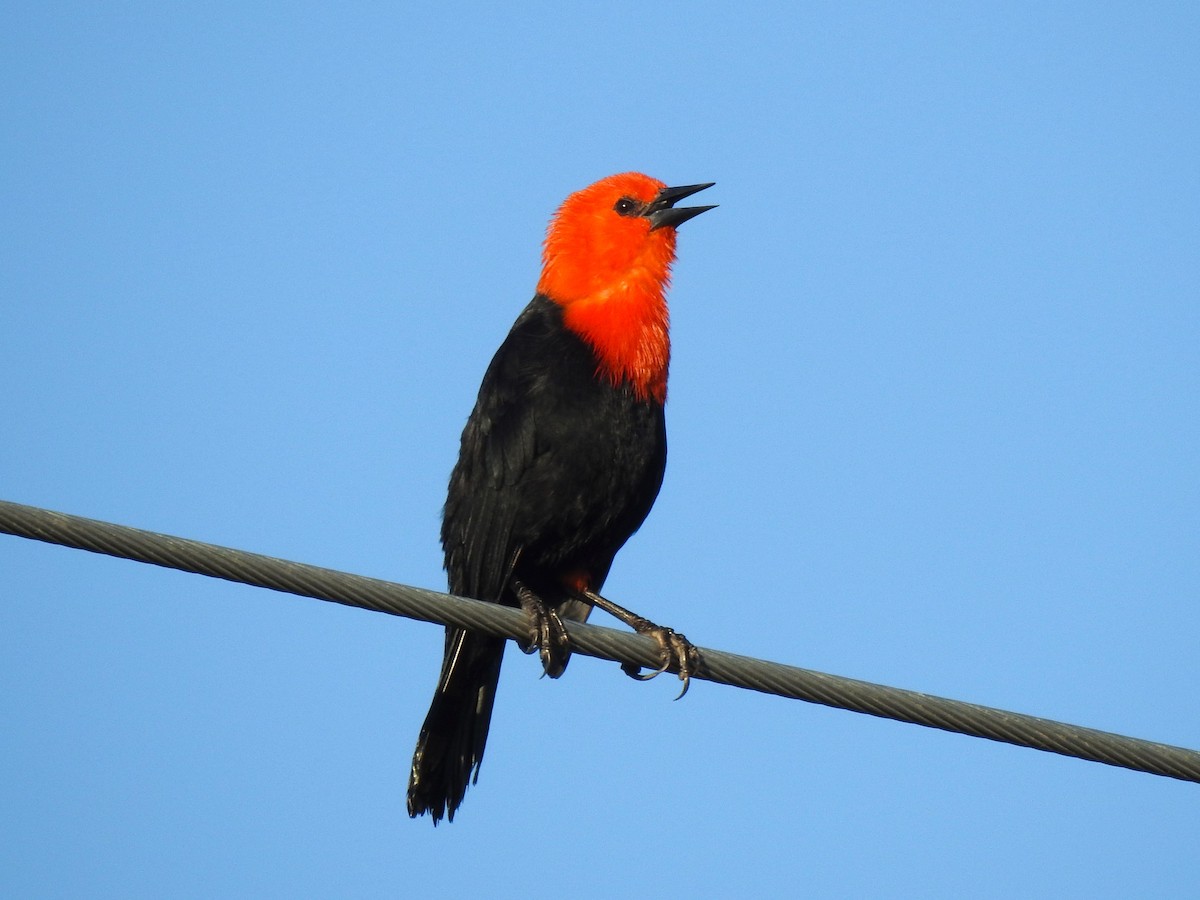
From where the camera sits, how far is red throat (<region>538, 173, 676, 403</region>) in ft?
20.9

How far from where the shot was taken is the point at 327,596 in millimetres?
3914

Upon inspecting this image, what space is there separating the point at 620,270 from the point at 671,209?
52cm

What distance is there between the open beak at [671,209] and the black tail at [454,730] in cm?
223

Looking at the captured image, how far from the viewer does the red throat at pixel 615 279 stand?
637cm

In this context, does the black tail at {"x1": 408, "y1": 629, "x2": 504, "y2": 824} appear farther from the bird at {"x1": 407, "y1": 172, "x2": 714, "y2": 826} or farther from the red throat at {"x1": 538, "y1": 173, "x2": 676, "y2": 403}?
the red throat at {"x1": 538, "y1": 173, "x2": 676, "y2": 403}

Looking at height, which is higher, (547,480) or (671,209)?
(671,209)

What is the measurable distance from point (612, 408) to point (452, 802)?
183 cm

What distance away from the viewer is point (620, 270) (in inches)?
265

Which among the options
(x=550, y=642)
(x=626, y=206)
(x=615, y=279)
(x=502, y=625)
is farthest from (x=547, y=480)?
(x=502, y=625)

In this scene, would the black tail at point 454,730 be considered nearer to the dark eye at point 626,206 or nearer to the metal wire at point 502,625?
the metal wire at point 502,625

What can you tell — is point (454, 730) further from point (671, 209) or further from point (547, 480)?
point (671, 209)

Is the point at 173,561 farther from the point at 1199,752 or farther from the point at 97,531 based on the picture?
the point at 1199,752

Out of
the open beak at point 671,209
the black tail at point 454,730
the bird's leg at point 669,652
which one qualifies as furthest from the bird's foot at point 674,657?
the open beak at point 671,209

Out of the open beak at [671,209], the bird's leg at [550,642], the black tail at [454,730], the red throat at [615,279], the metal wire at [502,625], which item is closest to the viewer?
the metal wire at [502,625]
